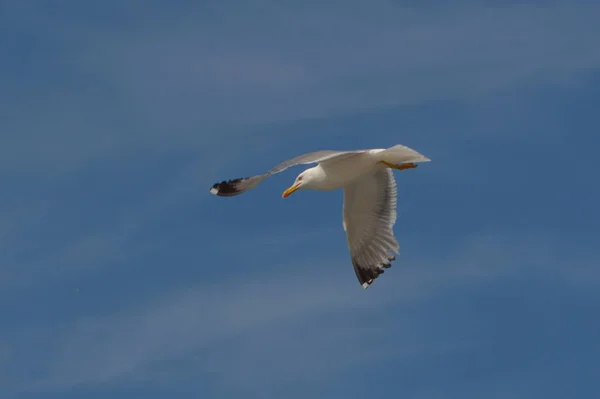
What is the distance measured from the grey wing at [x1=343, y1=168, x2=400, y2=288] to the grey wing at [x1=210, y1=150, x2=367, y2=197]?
1.95 m

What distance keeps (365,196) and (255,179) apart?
2898mm

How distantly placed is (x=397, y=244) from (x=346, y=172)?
1.92 m

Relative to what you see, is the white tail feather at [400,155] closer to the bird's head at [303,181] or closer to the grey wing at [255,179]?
the grey wing at [255,179]

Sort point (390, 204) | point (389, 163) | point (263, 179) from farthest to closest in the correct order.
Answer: point (390, 204) < point (389, 163) < point (263, 179)

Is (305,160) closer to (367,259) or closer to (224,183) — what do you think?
(224,183)

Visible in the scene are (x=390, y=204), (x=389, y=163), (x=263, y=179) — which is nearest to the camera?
(x=263, y=179)

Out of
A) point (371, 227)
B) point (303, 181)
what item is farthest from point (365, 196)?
point (303, 181)

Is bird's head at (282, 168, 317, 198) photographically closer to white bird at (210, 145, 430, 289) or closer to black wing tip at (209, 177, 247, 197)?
white bird at (210, 145, 430, 289)

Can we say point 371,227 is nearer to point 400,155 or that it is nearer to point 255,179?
point 400,155

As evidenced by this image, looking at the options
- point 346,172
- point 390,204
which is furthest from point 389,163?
point 390,204

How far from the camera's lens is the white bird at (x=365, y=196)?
14.0 m

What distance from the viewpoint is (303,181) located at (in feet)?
47.0

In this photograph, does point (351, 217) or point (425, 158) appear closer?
point (425, 158)

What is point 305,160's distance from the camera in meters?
12.6
